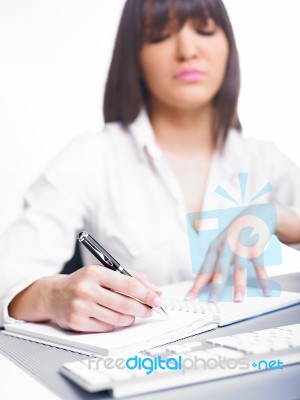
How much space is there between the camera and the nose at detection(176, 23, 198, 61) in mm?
1080

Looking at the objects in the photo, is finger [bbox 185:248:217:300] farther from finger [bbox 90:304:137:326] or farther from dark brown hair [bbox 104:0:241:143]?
dark brown hair [bbox 104:0:241:143]

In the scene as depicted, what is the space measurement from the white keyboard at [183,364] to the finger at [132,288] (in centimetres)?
11

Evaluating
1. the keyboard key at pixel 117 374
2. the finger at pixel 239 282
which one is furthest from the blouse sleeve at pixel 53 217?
the keyboard key at pixel 117 374

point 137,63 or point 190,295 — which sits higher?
point 137,63

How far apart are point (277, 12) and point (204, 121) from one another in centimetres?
30

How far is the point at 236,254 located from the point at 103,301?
306 millimetres

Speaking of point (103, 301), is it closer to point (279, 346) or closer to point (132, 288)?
point (132, 288)

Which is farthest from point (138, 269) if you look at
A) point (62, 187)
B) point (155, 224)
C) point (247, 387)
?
point (247, 387)

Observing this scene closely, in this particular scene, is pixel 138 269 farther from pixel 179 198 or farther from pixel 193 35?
pixel 193 35

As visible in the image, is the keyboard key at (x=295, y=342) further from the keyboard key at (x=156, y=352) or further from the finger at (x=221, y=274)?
the finger at (x=221, y=274)

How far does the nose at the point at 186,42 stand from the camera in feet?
3.54

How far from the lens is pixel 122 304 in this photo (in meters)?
0.59

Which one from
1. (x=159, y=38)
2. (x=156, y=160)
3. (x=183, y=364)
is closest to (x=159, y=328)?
(x=183, y=364)

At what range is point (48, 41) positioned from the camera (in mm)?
1094
